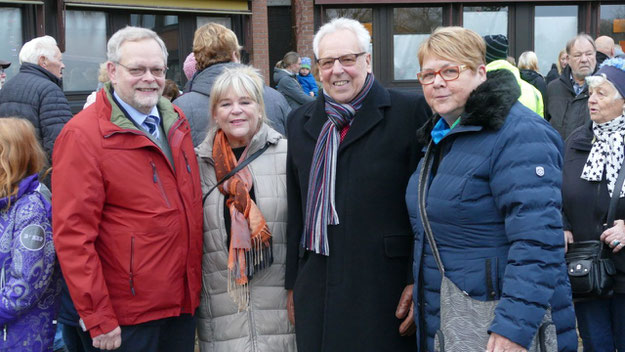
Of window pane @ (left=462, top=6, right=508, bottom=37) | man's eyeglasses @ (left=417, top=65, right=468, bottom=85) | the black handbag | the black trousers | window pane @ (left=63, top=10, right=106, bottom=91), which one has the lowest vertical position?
the black trousers

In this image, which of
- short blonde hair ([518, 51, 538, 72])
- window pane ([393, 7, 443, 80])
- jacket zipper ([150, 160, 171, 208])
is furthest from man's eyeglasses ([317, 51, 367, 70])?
window pane ([393, 7, 443, 80])

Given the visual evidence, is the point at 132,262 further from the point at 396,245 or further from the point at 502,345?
the point at 502,345

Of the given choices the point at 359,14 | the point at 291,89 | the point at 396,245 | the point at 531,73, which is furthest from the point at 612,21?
the point at 396,245

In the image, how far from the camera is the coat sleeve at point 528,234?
8.16ft

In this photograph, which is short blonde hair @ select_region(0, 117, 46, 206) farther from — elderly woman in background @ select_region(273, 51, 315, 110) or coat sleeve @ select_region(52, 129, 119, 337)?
elderly woman in background @ select_region(273, 51, 315, 110)

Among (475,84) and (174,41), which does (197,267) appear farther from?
(174,41)

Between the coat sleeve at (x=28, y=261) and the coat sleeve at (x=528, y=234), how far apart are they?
1862mm

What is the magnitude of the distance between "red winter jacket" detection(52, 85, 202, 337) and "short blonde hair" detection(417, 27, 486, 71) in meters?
1.26

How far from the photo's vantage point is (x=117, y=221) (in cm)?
307

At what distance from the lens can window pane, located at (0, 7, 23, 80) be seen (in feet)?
27.0

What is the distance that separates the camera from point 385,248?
3227 mm

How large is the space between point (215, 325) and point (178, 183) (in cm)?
78

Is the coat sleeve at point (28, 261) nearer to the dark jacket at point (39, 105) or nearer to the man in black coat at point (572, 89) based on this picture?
the dark jacket at point (39, 105)

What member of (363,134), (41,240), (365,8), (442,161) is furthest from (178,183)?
(365,8)
